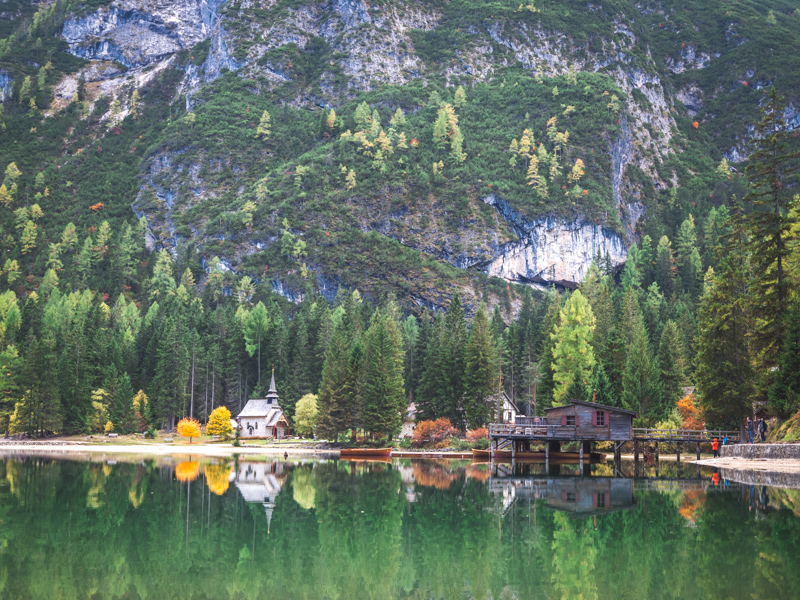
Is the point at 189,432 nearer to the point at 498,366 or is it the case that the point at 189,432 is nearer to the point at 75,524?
the point at 498,366

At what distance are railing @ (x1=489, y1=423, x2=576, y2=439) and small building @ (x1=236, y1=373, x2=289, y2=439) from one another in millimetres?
49652

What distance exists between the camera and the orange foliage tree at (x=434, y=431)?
277 ft

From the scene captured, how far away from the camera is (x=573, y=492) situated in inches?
1641

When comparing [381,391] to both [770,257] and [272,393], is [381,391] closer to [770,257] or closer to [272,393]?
[272,393]

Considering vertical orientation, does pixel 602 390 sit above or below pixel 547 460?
above

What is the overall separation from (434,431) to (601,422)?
23.7 meters

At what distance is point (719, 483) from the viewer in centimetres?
4281

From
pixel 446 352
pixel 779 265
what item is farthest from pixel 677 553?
pixel 446 352

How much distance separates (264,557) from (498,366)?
249ft

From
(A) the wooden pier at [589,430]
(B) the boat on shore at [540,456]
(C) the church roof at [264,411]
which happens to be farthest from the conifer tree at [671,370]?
(C) the church roof at [264,411]

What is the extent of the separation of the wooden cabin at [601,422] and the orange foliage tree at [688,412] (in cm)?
1054

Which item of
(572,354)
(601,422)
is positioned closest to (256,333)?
(572,354)

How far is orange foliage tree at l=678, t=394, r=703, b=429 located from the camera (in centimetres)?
7250

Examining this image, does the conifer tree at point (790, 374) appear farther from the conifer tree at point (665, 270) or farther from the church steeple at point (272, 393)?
the conifer tree at point (665, 270)
